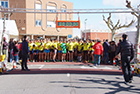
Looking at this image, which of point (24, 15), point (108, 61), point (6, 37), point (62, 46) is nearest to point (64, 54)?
point (62, 46)

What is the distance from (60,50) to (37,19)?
20980 millimetres

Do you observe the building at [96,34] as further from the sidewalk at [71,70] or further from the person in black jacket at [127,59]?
the person in black jacket at [127,59]

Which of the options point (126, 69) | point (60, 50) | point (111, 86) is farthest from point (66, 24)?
point (111, 86)

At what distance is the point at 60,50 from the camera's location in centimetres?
1325

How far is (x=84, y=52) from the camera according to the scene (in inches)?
512

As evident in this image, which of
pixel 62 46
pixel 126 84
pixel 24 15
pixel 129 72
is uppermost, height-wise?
pixel 24 15

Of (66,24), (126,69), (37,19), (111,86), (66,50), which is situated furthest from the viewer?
(37,19)

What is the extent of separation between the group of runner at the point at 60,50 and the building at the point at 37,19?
17.0 m

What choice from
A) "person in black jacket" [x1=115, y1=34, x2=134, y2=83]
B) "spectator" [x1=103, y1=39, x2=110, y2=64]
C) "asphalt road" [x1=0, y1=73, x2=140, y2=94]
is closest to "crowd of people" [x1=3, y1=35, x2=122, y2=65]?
"spectator" [x1=103, y1=39, x2=110, y2=64]

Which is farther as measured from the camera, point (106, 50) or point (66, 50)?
point (66, 50)

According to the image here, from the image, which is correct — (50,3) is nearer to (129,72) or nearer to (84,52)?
(84,52)

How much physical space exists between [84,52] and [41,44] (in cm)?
369

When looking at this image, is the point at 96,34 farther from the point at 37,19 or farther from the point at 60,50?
the point at 60,50

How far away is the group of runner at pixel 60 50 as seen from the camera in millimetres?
12898
